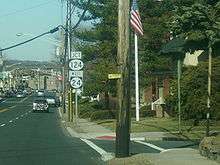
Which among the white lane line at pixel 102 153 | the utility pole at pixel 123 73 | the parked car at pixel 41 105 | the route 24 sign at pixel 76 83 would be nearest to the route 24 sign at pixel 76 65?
the route 24 sign at pixel 76 83

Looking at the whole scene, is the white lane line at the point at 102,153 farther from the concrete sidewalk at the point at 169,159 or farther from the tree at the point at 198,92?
the tree at the point at 198,92

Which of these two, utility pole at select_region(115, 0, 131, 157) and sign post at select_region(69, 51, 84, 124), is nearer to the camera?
utility pole at select_region(115, 0, 131, 157)

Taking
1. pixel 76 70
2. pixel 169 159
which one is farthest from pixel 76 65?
pixel 169 159

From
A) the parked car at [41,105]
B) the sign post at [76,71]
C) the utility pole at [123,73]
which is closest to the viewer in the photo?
the utility pole at [123,73]

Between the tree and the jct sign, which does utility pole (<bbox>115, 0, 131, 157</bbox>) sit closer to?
the tree

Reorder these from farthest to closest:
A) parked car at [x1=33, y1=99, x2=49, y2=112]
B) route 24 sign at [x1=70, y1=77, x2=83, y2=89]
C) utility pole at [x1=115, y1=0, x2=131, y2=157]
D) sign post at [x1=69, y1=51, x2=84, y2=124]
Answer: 1. parked car at [x1=33, y1=99, x2=49, y2=112]
2. sign post at [x1=69, y1=51, x2=84, y2=124]
3. route 24 sign at [x1=70, y1=77, x2=83, y2=89]
4. utility pole at [x1=115, y1=0, x2=131, y2=157]

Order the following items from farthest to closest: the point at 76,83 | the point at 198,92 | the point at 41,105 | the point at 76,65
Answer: the point at 41,105, the point at 76,65, the point at 76,83, the point at 198,92

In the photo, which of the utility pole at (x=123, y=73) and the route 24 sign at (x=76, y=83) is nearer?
the utility pole at (x=123, y=73)

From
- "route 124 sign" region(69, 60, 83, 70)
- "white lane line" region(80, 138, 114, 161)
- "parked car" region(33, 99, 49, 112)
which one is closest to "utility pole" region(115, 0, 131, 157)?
"white lane line" region(80, 138, 114, 161)

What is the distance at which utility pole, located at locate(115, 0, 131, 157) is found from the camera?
1614 cm

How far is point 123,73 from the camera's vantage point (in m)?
16.2

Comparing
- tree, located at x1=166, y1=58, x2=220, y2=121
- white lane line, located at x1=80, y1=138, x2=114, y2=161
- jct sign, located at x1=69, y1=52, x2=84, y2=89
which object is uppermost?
jct sign, located at x1=69, y1=52, x2=84, y2=89

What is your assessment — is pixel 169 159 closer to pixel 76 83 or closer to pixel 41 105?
pixel 76 83

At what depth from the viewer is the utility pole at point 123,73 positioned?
53.0 ft
